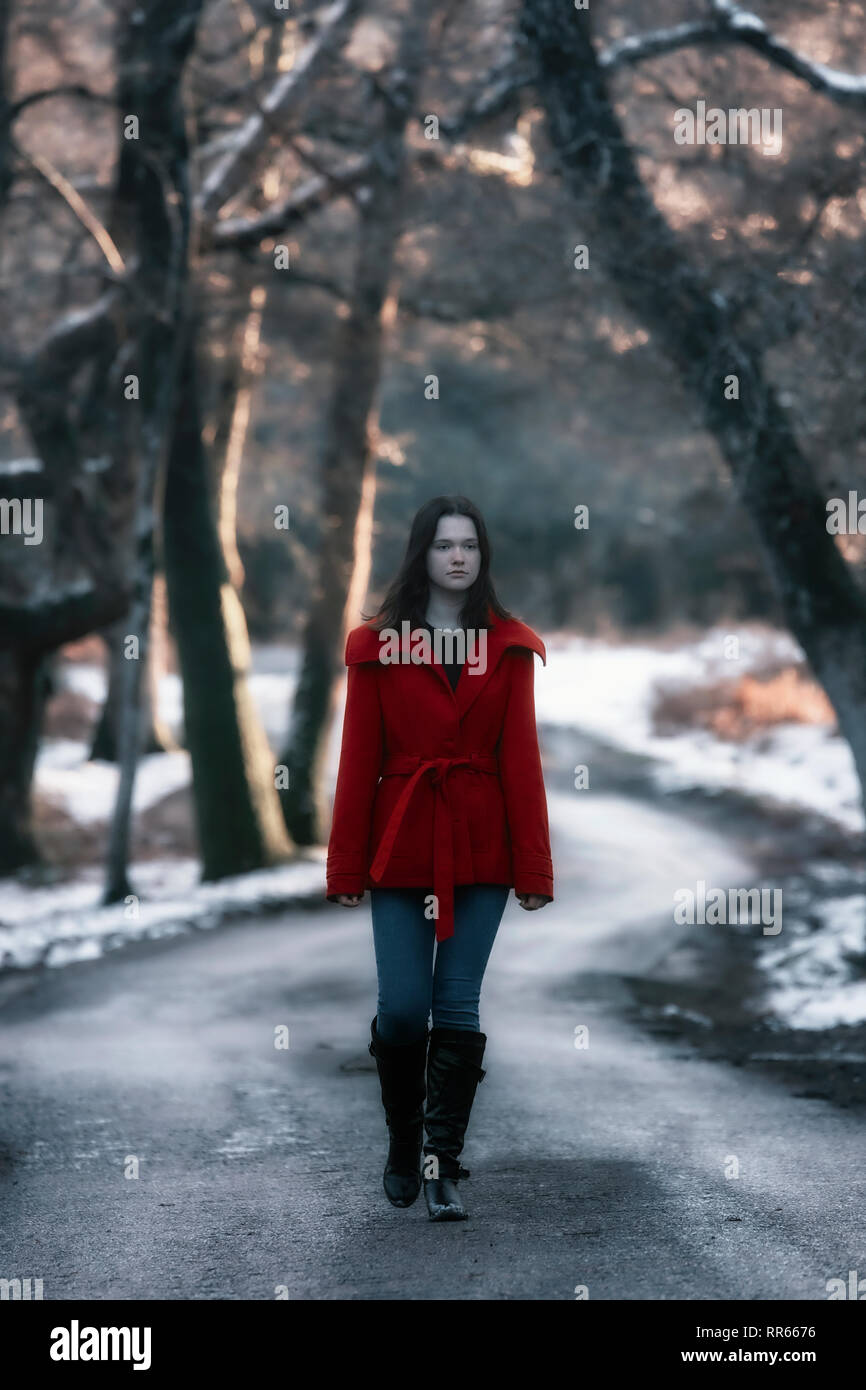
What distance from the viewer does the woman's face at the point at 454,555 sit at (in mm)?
4680

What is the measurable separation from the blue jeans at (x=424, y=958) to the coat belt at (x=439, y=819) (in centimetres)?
7

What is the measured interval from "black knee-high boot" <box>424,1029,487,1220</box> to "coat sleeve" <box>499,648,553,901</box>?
0.46m

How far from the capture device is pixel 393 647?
4.64m

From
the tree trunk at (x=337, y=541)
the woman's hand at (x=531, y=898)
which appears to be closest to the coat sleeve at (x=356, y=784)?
the woman's hand at (x=531, y=898)

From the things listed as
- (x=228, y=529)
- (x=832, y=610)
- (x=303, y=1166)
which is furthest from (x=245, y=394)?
(x=303, y=1166)

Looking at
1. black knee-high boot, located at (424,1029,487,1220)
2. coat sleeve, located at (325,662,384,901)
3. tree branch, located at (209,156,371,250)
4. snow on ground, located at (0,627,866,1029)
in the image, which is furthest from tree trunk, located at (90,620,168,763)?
black knee-high boot, located at (424,1029,487,1220)

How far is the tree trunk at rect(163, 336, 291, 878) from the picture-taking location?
1485 centimetres

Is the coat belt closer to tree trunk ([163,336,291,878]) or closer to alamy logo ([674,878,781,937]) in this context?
alamy logo ([674,878,781,937])

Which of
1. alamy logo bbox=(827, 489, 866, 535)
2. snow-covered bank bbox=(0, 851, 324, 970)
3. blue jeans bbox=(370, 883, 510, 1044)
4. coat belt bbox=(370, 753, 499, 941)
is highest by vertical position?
alamy logo bbox=(827, 489, 866, 535)

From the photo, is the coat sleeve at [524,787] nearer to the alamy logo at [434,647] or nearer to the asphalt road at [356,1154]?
the alamy logo at [434,647]

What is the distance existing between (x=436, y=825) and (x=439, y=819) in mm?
19

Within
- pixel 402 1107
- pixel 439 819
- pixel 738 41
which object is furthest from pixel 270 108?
pixel 402 1107

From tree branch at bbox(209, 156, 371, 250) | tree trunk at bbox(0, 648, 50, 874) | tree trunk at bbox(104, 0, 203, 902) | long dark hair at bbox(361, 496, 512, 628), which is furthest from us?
tree trunk at bbox(0, 648, 50, 874)

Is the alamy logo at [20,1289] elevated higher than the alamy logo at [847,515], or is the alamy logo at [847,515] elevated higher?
the alamy logo at [847,515]
